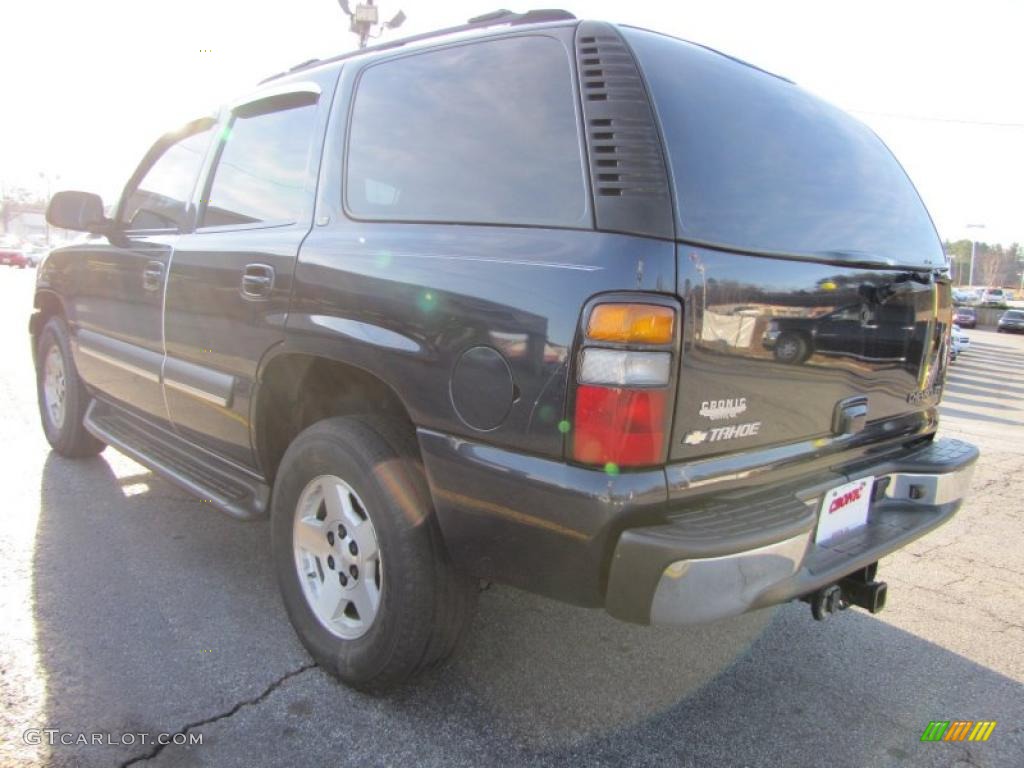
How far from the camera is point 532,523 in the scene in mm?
1839

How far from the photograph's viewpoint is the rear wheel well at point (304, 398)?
247 cm

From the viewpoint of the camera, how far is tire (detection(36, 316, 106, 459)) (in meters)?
4.38

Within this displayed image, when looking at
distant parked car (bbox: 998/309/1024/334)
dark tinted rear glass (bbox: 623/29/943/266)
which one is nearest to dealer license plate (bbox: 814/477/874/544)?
dark tinted rear glass (bbox: 623/29/943/266)

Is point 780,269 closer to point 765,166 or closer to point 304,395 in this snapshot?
point 765,166

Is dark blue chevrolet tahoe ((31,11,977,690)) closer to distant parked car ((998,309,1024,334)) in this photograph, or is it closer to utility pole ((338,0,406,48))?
utility pole ((338,0,406,48))

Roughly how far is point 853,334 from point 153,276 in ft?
9.44

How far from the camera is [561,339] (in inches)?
69.1

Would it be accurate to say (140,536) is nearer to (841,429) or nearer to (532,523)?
(532,523)

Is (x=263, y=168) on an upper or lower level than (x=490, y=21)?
lower

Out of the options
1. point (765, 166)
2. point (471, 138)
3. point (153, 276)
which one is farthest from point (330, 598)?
point (765, 166)

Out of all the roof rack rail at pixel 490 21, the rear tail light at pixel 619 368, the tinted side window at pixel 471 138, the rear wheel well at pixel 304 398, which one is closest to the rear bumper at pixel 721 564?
the rear tail light at pixel 619 368

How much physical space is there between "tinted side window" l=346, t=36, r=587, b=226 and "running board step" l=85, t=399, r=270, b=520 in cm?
121

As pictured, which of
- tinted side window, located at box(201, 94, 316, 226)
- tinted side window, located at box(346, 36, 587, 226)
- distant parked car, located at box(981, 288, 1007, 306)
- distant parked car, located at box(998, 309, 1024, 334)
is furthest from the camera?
distant parked car, located at box(981, 288, 1007, 306)

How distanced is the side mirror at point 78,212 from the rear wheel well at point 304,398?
5.87ft
